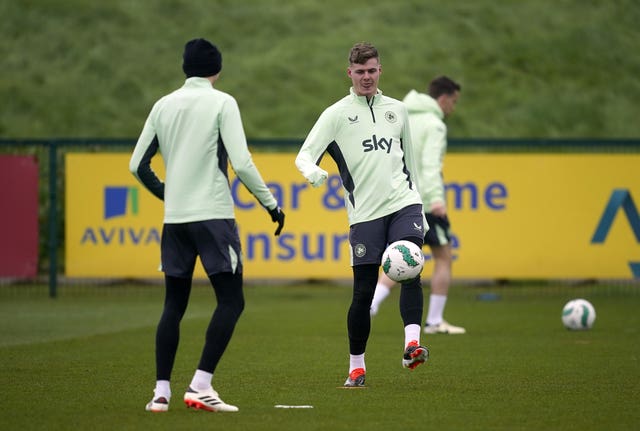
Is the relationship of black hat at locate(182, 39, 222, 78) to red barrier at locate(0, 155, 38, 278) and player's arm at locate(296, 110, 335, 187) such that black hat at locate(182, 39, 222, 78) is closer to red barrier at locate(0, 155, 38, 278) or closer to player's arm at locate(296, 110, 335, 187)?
player's arm at locate(296, 110, 335, 187)

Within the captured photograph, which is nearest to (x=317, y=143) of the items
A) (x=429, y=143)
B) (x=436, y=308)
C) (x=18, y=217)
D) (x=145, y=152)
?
(x=145, y=152)

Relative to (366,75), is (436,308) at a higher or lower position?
lower

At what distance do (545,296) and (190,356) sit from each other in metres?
9.69

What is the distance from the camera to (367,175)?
364 inches

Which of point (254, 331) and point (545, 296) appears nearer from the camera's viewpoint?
point (254, 331)

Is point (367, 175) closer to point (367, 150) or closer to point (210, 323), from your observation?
point (367, 150)

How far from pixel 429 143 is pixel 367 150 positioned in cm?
429

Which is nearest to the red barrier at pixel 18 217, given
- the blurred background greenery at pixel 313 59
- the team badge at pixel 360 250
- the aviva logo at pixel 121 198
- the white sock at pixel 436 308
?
the aviva logo at pixel 121 198

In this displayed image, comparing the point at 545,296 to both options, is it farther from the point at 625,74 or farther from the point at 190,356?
the point at 625,74

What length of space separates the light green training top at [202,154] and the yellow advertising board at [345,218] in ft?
38.6

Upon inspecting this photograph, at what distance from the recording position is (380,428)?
288 inches

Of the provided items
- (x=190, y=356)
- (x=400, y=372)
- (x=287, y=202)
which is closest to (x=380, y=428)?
(x=400, y=372)

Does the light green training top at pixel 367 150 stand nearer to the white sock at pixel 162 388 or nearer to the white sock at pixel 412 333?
the white sock at pixel 412 333

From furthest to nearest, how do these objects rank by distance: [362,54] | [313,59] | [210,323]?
[313,59] < [362,54] < [210,323]
